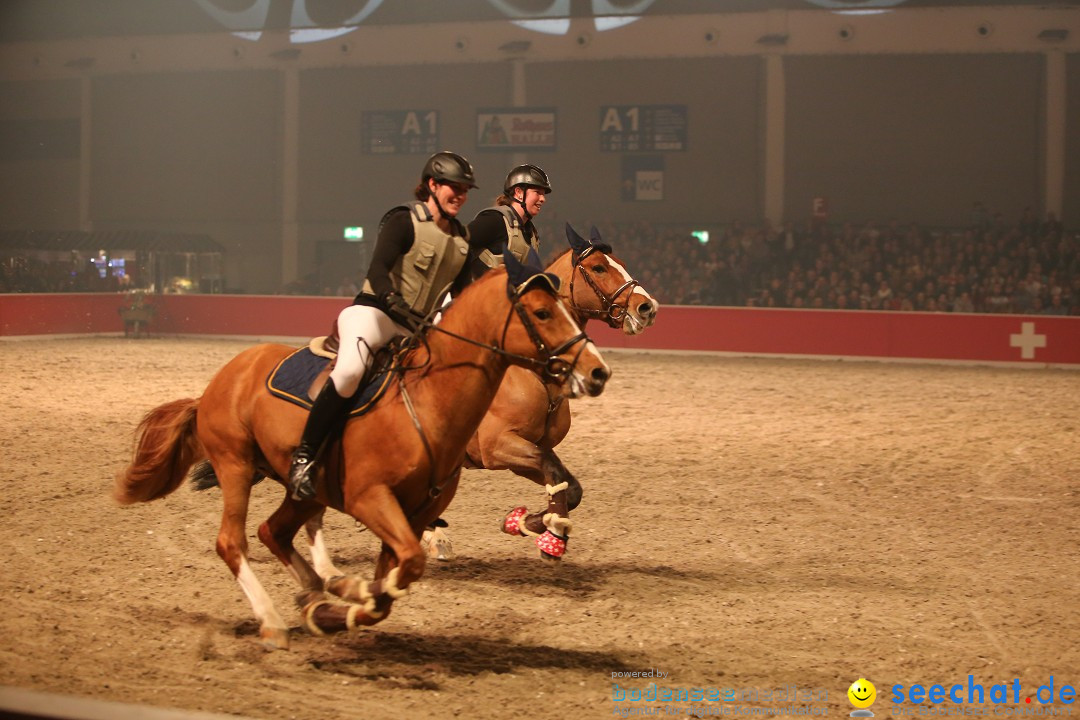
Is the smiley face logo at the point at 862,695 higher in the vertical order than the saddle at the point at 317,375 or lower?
lower

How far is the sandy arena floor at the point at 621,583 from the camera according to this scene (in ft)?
16.4

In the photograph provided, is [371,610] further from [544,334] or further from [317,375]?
[544,334]

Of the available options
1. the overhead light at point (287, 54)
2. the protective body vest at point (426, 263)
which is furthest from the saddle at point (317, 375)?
the overhead light at point (287, 54)

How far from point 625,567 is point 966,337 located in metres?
16.3

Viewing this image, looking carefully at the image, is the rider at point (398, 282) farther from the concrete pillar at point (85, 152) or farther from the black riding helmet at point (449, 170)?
the concrete pillar at point (85, 152)

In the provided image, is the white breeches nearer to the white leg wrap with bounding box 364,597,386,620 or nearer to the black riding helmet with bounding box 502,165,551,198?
the white leg wrap with bounding box 364,597,386,620

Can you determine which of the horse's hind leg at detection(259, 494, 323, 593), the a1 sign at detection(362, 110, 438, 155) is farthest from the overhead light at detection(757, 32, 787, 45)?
A: the horse's hind leg at detection(259, 494, 323, 593)

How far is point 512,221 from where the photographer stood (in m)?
7.14

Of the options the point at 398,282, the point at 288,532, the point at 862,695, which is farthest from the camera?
the point at 288,532

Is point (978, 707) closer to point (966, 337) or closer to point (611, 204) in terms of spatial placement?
point (966, 337)

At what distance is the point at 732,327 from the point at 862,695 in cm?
1874

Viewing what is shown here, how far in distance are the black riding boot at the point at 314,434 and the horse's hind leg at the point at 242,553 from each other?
662mm

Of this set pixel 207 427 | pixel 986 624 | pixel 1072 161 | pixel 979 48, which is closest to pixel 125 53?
pixel 979 48

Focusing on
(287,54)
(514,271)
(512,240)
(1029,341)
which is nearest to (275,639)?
(514,271)
